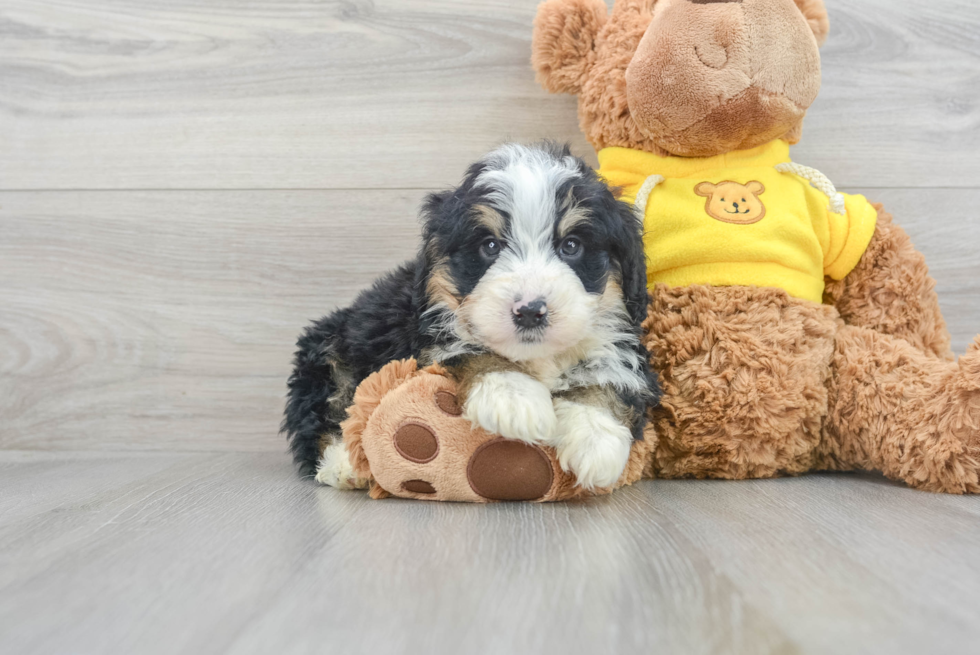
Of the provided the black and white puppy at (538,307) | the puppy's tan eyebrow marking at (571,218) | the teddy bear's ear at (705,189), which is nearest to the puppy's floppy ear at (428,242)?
the black and white puppy at (538,307)

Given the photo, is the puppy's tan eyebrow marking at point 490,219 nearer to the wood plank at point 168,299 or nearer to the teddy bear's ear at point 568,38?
the teddy bear's ear at point 568,38

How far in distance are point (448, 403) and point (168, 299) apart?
1171 mm

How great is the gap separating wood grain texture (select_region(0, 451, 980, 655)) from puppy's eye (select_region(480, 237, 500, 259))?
459 mm

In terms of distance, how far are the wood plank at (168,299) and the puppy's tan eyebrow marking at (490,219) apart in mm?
795

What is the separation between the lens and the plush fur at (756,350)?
142cm

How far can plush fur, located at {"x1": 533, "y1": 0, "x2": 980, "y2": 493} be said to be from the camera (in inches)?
56.1

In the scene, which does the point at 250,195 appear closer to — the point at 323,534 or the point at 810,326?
the point at 323,534

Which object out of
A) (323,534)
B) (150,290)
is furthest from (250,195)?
(323,534)

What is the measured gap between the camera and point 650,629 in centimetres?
77

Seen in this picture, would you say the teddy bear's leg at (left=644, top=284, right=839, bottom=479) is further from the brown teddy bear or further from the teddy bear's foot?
the teddy bear's foot

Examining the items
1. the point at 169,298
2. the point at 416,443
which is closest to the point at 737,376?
the point at 416,443

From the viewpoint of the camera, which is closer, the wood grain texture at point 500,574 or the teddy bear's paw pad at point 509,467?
the wood grain texture at point 500,574

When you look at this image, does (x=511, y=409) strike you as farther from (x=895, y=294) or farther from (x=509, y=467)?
(x=895, y=294)

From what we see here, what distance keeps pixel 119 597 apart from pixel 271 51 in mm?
1622
